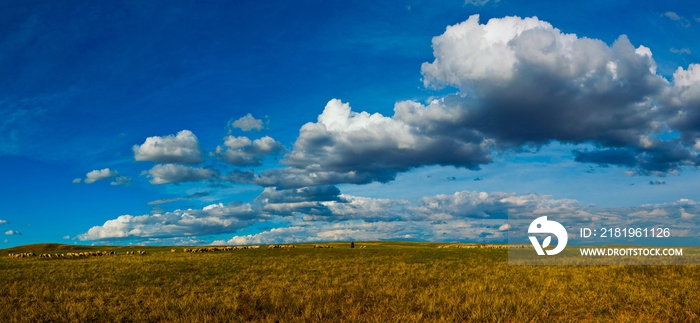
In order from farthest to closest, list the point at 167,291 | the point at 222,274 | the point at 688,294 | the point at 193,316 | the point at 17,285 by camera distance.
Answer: the point at 222,274, the point at 17,285, the point at 167,291, the point at 688,294, the point at 193,316


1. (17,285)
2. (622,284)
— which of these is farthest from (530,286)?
(17,285)

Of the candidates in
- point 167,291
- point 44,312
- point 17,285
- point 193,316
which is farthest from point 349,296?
point 17,285

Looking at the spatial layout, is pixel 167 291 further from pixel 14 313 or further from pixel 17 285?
pixel 17 285

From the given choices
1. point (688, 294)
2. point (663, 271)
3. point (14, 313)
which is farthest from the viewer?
point (663, 271)

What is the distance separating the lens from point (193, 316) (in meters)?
15.3

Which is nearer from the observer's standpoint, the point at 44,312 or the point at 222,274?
the point at 44,312

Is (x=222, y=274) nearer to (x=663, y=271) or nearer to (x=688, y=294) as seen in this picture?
(x=688, y=294)

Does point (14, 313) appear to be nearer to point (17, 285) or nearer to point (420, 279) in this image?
point (17, 285)

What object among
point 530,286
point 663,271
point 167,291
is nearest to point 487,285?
point 530,286

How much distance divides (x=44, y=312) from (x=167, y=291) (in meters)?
6.43

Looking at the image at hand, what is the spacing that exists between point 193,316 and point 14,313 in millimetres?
7827

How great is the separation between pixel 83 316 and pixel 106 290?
26.1 feet

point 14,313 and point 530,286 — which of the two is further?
point 530,286

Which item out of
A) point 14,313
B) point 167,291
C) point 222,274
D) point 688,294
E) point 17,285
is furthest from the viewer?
point 222,274
